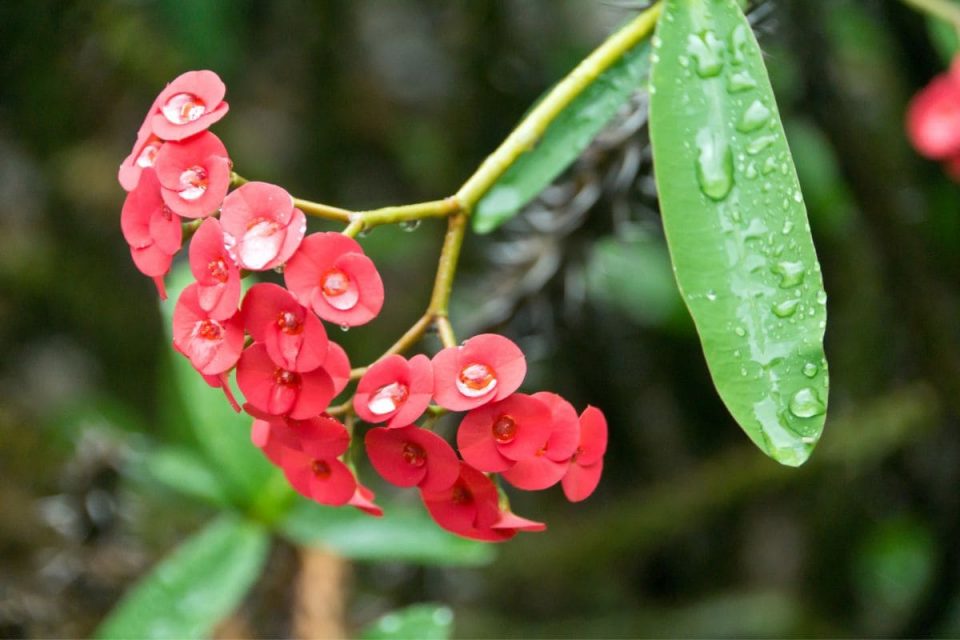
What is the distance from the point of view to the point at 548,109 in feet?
2.48

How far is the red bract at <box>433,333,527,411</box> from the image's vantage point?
629 millimetres

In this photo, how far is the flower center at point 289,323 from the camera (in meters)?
0.62

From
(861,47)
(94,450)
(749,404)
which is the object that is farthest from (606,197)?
(861,47)

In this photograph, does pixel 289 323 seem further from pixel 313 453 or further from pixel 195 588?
pixel 195 588

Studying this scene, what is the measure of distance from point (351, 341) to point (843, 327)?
2.96 ft

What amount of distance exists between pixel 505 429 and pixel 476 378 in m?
0.04

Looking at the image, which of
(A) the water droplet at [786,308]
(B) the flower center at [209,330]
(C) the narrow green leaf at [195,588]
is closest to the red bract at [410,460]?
(B) the flower center at [209,330]

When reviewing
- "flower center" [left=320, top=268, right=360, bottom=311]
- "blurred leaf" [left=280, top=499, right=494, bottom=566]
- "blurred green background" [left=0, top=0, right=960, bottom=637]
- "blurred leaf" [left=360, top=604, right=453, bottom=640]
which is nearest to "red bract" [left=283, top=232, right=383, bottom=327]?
"flower center" [left=320, top=268, right=360, bottom=311]

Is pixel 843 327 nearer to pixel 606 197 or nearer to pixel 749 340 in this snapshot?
pixel 606 197

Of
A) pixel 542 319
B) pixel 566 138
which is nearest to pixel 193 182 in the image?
pixel 566 138

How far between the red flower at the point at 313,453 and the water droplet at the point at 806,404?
28 cm

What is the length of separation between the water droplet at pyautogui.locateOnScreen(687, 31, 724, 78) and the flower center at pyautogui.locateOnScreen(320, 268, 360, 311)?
0.95 feet

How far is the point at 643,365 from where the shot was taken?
1979 millimetres

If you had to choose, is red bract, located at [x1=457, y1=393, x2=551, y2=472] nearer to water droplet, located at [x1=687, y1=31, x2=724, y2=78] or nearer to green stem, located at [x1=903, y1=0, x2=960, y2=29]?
water droplet, located at [x1=687, y1=31, x2=724, y2=78]
